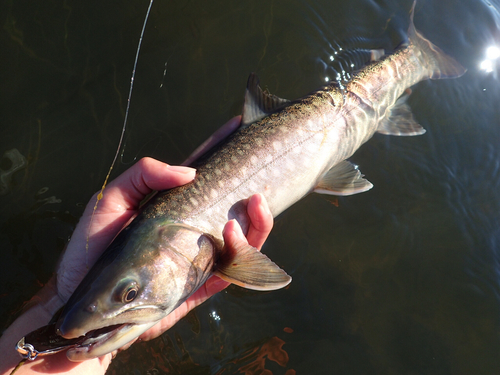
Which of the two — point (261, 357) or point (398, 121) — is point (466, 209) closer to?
point (398, 121)

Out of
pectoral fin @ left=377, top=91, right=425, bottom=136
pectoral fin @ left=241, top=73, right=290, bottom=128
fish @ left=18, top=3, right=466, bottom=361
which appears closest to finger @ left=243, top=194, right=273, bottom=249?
fish @ left=18, top=3, right=466, bottom=361

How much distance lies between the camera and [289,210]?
14.6 feet

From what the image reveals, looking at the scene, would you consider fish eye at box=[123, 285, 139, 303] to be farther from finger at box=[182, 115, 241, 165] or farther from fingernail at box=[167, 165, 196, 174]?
finger at box=[182, 115, 241, 165]

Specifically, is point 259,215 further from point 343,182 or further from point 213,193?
point 343,182

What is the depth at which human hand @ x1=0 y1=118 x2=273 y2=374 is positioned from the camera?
3.05 metres

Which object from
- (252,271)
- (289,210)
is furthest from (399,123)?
(252,271)

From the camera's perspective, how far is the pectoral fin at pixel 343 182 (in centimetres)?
388

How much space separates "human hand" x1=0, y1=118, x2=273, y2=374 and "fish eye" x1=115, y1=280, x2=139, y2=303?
0.80 meters

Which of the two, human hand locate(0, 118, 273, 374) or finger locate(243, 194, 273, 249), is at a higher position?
human hand locate(0, 118, 273, 374)

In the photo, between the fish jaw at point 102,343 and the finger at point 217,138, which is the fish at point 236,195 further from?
the finger at point 217,138

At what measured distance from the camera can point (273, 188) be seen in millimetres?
3498

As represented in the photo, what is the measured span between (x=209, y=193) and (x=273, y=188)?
67 cm

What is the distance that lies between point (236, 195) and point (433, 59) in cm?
374

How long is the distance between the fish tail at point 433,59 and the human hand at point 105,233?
3427mm
